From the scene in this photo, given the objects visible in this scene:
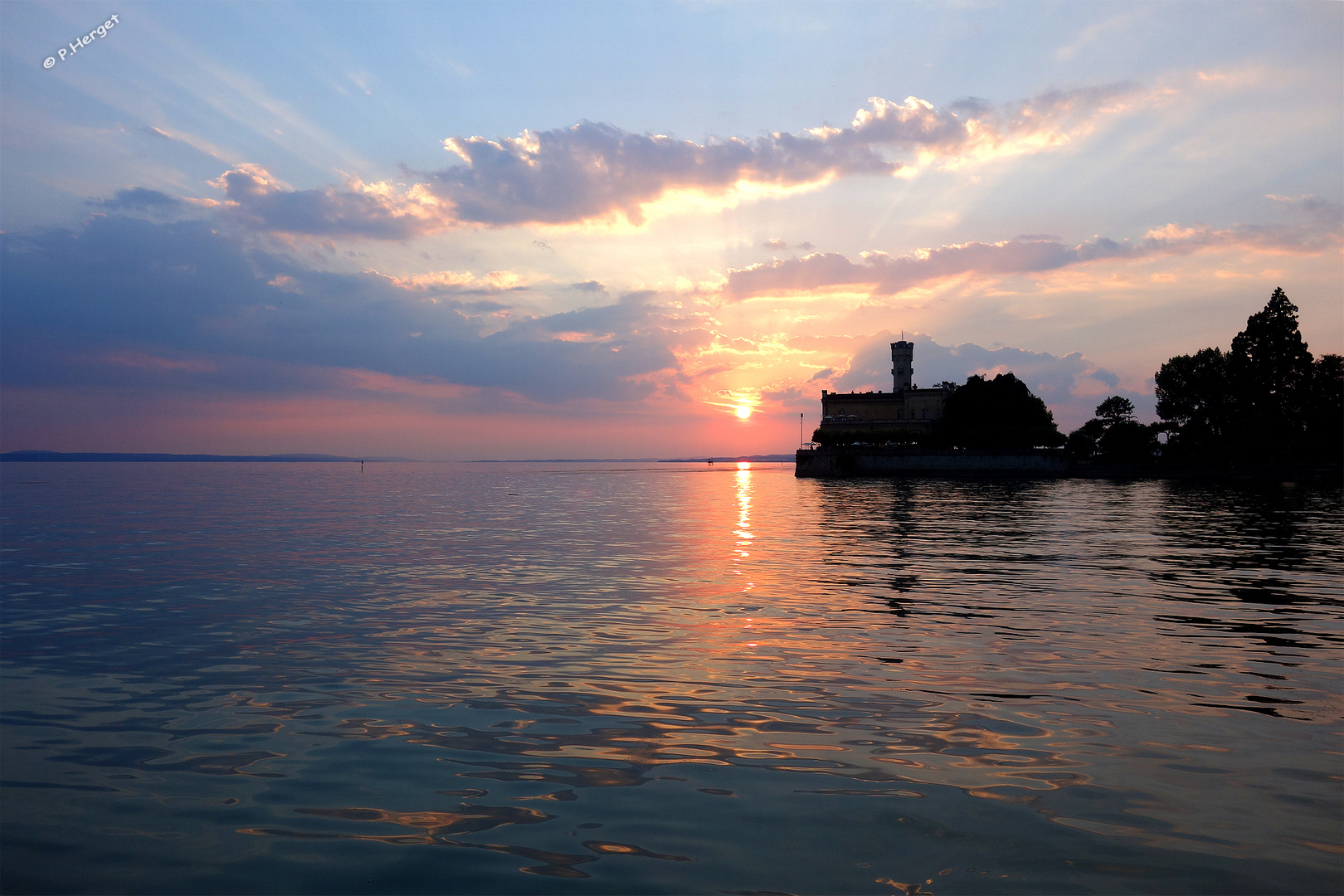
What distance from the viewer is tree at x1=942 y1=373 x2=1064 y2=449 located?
4321 inches

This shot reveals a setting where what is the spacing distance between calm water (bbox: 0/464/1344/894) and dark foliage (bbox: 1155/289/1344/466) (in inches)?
3406

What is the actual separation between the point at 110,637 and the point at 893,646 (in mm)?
12312

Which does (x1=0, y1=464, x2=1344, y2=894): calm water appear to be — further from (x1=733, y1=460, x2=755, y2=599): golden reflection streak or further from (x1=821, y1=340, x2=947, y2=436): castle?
(x1=821, y1=340, x2=947, y2=436): castle

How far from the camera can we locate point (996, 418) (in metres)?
113

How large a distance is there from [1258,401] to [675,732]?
371ft

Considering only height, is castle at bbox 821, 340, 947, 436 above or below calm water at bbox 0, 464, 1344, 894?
above

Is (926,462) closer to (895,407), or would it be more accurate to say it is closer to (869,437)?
(869,437)

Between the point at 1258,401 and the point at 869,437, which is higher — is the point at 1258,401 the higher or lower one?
the higher one

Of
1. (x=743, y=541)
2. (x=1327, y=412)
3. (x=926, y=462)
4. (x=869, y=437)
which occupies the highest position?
(x=1327, y=412)

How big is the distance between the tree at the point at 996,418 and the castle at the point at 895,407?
11.5 meters

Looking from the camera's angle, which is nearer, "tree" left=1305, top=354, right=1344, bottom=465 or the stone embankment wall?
"tree" left=1305, top=354, right=1344, bottom=465

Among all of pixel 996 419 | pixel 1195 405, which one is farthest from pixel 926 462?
pixel 1195 405

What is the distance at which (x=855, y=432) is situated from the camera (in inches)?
4897

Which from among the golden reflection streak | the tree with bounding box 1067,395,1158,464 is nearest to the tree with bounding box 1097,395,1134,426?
the tree with bounding box 1067,395,1158,464
